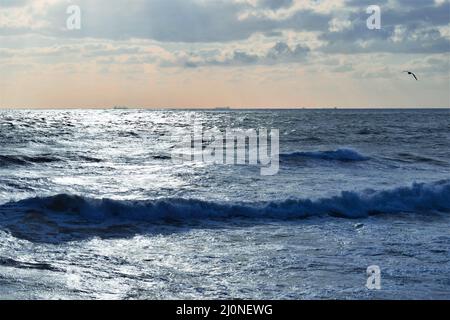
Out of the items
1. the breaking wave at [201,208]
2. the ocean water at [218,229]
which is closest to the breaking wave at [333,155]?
the ocean water at [218,229]

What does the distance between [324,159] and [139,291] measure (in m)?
22.3

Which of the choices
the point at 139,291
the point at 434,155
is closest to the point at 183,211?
the point at 139,291

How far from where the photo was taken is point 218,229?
588 inches

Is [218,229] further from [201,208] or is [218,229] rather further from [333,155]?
[333,155]

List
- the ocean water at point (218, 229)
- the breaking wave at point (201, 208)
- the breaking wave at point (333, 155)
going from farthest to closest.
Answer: the breaking wave at point (333, 155), the breaking wave at point (201, 208), the ocean water at point (218, 229)

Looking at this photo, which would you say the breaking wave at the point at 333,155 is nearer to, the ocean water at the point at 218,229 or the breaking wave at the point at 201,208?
the ocean water at the point at 218,229

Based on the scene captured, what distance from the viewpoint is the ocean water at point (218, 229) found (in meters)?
9.69

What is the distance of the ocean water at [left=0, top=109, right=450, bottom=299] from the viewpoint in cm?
969

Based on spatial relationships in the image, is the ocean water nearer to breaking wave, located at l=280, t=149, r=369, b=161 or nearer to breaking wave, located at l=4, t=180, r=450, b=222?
breaking wave, located at l=4, t=180, r=450, b=222

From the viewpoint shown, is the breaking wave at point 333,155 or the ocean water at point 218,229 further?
the breaking wave at point 333,155

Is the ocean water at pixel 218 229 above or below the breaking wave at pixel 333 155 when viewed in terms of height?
below

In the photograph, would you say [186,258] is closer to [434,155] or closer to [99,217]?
[99,217]

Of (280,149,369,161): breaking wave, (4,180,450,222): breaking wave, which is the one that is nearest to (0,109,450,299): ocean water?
(4,180,450,222): breaking wave

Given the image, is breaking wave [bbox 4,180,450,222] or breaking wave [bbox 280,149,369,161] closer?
breaking wave [bbox 4,180,450,222]
